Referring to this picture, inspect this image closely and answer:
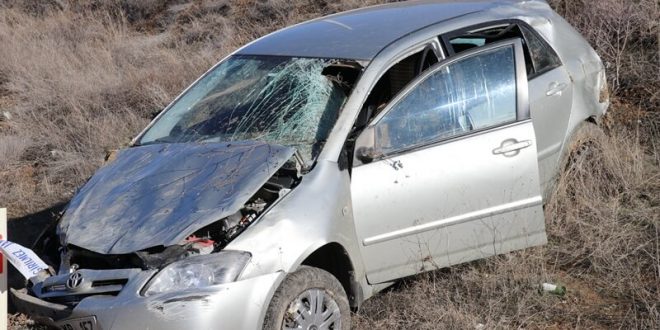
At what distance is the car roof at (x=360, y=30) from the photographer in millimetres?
5000

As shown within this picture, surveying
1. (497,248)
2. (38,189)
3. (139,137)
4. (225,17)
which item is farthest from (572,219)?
(225,17)

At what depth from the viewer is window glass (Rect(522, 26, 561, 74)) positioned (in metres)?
5.42

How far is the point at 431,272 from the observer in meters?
4.96

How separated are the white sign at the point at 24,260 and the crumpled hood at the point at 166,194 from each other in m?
0.18

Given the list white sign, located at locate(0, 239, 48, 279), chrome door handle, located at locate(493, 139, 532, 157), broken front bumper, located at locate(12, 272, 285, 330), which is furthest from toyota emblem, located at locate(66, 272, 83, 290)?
chrome door handle, located at locate(493, 139, 532, 157)

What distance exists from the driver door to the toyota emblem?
140 centimetres

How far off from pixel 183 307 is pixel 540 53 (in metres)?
2.98

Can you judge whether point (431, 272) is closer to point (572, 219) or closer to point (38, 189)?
point (572, 219)

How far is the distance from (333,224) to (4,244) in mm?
1755

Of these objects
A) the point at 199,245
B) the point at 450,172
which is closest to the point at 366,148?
the point at 450,172

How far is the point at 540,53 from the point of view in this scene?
216 inches

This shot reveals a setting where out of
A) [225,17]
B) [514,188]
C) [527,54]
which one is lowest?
[225,17]

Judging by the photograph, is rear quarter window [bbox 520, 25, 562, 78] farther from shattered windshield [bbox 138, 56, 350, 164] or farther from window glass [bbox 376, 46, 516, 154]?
shattered windshield [bbox 138, 56, 350, 164]

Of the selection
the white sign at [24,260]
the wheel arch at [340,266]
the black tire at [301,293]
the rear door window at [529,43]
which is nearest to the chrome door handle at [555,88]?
the rear door window at [529,43]
